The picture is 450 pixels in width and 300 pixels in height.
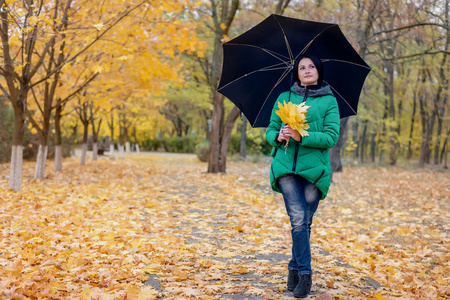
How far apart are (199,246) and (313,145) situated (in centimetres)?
233

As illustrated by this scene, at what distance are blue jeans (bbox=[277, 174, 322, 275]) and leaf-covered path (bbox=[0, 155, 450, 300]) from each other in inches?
12.7

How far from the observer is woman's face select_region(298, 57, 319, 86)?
335 cm

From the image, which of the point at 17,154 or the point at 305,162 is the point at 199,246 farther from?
the point at 17,154

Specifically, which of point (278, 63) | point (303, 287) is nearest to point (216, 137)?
point (278, 63)

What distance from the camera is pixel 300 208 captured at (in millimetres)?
3258

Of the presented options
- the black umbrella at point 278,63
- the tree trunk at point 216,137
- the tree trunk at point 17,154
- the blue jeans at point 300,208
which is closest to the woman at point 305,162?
the blue jeans at point 300,208

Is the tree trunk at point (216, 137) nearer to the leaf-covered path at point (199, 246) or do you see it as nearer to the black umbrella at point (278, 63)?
the leaf-covered path at point (199, 246)

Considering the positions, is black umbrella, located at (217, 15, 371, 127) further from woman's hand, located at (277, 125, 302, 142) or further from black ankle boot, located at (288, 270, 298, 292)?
black ankle boot, located at (288, 270, 298, 292)

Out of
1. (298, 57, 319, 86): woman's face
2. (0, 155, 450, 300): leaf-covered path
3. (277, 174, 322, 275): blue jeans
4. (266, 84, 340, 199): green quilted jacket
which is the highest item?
(298, 57, 319, 86): woman's face

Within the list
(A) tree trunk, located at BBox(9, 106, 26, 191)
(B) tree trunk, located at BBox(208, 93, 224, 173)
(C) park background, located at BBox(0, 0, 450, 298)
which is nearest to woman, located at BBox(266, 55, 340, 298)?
(C) park background, located at BBox(0, 0, 450, 298)

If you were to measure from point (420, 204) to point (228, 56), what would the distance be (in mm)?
7453

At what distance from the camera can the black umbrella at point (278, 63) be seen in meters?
3.53

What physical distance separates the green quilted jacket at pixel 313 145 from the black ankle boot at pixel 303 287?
27.6 inches

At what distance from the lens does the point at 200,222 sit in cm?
641
